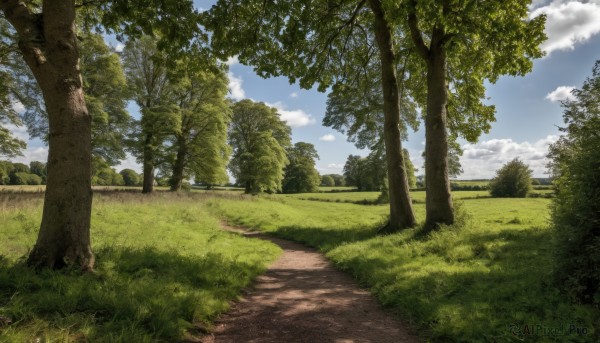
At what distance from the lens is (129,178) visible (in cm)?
7894

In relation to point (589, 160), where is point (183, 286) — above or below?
below

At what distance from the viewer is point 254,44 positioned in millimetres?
11234

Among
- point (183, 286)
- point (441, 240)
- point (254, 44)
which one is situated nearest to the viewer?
point (183, 286)

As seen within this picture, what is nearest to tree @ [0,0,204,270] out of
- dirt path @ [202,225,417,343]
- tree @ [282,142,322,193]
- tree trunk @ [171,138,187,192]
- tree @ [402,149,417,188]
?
dirt path @ [202,225,417,343]

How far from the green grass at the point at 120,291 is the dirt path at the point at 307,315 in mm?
449

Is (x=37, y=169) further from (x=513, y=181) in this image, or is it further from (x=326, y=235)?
(x=513, y=181)

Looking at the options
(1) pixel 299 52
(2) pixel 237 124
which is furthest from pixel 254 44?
(2) pixel 237 124

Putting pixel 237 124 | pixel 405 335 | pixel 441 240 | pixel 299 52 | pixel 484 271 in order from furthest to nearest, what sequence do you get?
1. pixel 237 124
2. pixel 299 52
3. pixel 441 240
4. pixel 484 271
5. pixel 405 335

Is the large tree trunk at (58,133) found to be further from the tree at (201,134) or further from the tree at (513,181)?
the tree at (513,181)

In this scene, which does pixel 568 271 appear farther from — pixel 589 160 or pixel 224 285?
pixel 224 285

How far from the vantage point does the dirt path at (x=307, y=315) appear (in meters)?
5.05

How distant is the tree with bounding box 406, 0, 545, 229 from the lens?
9062 mm

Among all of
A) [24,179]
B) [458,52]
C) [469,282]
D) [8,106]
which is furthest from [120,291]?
[24,179]

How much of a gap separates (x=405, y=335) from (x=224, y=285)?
3996mm
